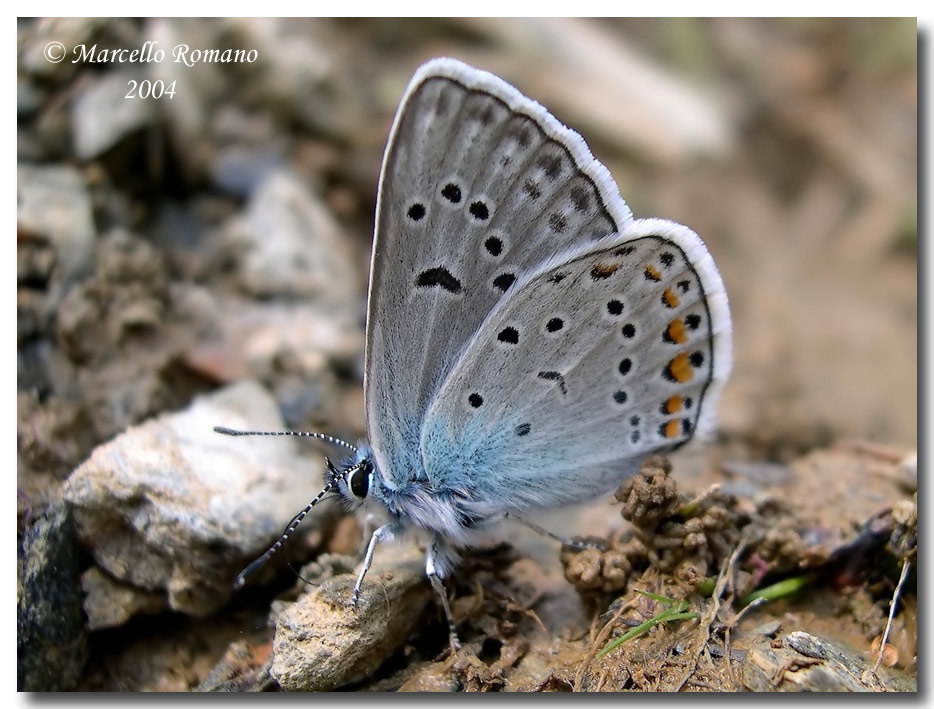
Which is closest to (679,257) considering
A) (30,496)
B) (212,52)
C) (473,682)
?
(473,682)

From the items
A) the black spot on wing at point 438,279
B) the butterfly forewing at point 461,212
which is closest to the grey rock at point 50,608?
the butterfly forewing at point 461,212

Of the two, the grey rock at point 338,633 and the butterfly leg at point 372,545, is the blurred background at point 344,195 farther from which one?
the grey rock at point 338,633

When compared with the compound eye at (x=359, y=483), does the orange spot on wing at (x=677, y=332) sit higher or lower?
higher

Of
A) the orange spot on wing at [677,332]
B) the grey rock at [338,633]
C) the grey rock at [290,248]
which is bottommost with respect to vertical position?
the grey rock at [338,633]

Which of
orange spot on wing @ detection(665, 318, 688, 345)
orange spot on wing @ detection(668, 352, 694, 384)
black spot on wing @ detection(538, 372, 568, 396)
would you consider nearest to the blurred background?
black spot on wing @ detection(538, 372, 568, 396)

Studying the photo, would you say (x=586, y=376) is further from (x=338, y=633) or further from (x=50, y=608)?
(x=50, y=608)

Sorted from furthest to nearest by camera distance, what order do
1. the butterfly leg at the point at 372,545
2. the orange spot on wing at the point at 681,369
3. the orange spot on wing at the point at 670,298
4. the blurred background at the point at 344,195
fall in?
the blurred background at the point at 344,195 → the orange spot on wing at the point at 681,369 → the orange spot on wing at the point at 670,298 → the butterfly leg at the point at 372,545

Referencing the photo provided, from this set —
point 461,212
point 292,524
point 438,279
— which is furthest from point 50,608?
point 461,212

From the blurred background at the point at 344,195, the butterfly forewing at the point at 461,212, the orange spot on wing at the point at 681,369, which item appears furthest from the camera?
the blurred background at the point at 344,195
